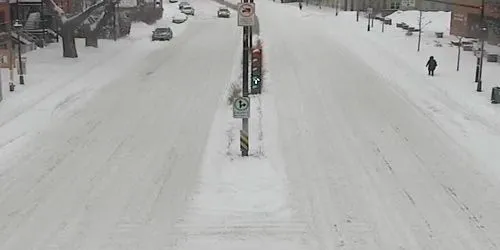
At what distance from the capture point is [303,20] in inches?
2913

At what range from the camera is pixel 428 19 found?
69.9m

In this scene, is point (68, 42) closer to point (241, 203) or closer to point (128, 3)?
point (241, 203)

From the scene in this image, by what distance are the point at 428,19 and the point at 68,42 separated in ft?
140

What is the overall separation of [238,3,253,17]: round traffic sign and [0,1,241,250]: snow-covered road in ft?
12.5

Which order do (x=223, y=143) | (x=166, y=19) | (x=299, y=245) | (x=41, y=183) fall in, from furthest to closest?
(x=166, y=19)
(x=223, y=143)
(x=41, y=183)
(x=299, y=245)

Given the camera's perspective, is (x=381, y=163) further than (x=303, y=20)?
No

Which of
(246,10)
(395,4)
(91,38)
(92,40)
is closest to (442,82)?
(246,10)

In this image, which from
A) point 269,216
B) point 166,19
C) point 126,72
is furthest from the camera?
point 166,19

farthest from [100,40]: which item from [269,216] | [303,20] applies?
[269,216]

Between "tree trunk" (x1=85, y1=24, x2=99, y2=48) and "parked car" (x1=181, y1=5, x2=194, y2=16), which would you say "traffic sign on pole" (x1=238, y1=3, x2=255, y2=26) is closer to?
"tree trunk" (x1=85, y1=24, x2=99, y2=48)

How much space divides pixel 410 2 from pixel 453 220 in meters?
72.7

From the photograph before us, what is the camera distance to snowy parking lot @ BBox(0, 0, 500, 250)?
1275cm

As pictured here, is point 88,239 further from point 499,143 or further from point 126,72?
point 126,72

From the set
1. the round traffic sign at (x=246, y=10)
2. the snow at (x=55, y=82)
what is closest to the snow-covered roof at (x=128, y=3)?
the snow at (x=55, y=82)
